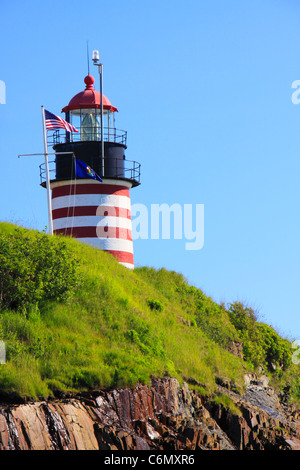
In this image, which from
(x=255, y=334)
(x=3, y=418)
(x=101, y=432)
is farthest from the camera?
(x=255, y=334)

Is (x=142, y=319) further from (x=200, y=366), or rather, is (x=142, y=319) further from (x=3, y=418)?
(x=3, y=418)

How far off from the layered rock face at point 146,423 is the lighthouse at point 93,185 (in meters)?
10.3

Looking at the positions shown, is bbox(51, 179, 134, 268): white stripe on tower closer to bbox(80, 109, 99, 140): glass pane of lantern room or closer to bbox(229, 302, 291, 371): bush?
bbox(80, 109, 99, 140): glass pane of lantern room

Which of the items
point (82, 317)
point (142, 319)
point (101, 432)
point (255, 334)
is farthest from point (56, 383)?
point (255, 334)

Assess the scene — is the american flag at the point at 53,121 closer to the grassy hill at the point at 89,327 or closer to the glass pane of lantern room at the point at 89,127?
the glass pane of lantern room at the point at 89,127

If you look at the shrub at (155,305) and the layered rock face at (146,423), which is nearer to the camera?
the layered rock face at (146,423)

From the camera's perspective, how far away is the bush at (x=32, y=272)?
26.7 meters

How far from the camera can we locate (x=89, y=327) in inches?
1084

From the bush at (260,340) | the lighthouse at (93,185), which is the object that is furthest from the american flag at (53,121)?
the bush at (260,340)

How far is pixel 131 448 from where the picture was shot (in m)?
21.6

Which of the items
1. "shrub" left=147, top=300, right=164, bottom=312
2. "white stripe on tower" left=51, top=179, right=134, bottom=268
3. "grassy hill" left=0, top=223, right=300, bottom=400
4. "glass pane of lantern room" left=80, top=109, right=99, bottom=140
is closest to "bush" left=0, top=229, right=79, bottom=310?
"grassy hill" left=0, top=223, right=300, bottom=400

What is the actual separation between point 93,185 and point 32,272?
451 inches

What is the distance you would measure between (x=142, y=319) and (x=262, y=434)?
6.09 m
